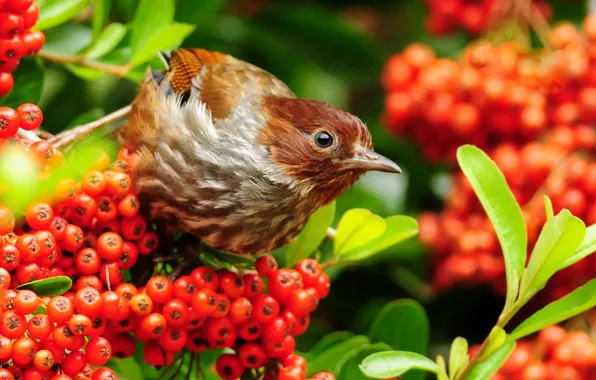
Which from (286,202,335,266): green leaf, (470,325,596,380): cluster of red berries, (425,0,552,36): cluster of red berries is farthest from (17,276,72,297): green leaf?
(425,0,552,36): cluster of red berries

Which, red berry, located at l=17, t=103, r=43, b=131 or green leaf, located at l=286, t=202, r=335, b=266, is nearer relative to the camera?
red berry, located at l=17, t=103, r=43, b=131

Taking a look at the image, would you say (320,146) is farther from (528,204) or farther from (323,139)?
(528,204)

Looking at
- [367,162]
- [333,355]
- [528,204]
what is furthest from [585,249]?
[528,204]

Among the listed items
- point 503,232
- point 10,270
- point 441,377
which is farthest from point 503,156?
point 10,270

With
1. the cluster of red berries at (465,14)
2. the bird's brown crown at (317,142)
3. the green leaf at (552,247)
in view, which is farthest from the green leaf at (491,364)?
the cluster of red berries at (465,14)

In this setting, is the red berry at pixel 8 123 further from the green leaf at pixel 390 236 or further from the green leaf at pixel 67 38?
the green leaf at pixel 67 38

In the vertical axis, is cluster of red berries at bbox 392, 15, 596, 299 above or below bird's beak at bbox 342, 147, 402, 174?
below

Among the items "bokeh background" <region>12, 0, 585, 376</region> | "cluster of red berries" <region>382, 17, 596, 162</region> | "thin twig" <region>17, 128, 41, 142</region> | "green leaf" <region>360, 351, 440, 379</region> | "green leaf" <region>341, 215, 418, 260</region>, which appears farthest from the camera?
"bokeh background" <region>12, 0, 585, 376</region>

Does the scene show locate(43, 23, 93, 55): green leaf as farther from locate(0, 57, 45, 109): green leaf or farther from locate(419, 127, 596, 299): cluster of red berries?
locate(419, 127, 596, 299): cluster of red berries
